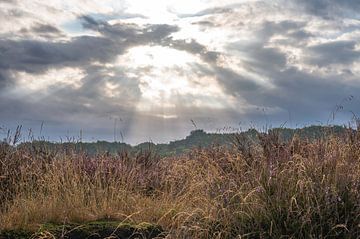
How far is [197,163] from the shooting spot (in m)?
12.9

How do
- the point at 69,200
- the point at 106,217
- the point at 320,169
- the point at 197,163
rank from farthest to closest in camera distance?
1. the point at 197,163
2. the point at 69,200
3. the point at 106,217
4. the point at 320,169

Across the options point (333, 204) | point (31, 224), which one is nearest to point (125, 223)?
point (31, 224)

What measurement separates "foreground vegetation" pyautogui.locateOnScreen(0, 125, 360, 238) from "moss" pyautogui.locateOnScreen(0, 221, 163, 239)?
0.04m

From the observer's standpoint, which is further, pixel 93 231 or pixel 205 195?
pixel 205 195

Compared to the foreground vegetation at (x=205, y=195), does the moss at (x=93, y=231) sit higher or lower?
lower

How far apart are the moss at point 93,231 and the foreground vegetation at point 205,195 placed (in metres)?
0.04

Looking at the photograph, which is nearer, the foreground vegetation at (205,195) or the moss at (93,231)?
the foreground vegetation at (205,195)

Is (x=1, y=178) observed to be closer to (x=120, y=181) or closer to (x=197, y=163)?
(x=120, y=181)

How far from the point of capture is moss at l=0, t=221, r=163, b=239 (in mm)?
7145

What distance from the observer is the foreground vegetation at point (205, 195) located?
6.67 metres

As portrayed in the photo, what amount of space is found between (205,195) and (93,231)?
7.84ft

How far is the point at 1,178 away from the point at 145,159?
387 centimetres

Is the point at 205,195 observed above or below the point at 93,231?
above

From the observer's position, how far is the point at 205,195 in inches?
354
